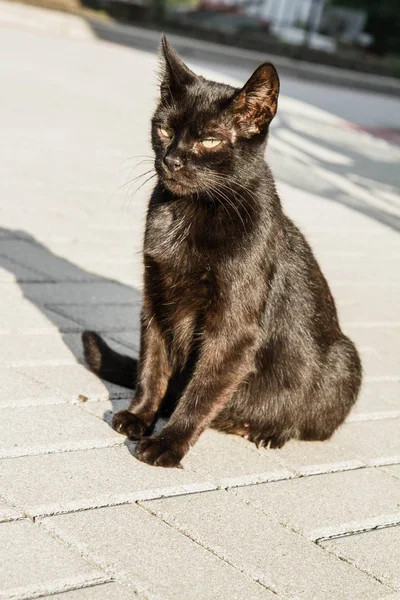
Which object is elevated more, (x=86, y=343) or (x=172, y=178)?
(x=172, y=178)

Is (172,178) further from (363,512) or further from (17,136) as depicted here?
(17,136)

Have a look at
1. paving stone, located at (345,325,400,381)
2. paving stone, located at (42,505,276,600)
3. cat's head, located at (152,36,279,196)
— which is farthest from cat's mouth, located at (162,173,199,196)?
paving stone, located at (345,325,400,381)

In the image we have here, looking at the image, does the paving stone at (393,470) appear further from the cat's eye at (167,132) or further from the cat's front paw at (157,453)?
the cat's eye at (167,132)

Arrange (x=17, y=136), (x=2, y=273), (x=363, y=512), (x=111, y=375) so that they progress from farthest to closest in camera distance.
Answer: (x=17, y=136) → (x=2, y=273) → (x=111, y=375) → (x=363, y=512)

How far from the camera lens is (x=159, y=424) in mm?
3447

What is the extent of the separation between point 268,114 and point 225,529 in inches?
58.3

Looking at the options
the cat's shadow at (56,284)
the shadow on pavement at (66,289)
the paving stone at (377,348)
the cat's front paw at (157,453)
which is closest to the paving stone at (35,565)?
the cat's front paw at (157,453)

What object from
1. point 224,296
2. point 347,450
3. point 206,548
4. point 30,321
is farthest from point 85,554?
point 30,321

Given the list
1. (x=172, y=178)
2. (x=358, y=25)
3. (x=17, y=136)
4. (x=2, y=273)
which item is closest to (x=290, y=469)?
(x=172, y=178)

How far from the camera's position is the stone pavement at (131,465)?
2381mm

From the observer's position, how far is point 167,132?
3217 mm

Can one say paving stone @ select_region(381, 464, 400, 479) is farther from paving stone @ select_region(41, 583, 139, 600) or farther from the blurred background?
the blurred background

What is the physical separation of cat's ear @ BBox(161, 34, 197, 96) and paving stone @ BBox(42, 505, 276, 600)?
160cm

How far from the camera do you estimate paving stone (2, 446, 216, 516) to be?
260 centimetres
